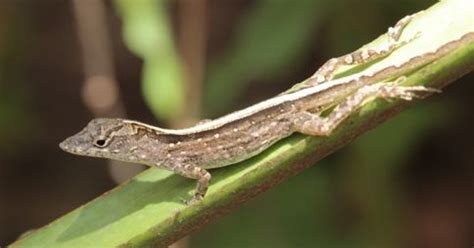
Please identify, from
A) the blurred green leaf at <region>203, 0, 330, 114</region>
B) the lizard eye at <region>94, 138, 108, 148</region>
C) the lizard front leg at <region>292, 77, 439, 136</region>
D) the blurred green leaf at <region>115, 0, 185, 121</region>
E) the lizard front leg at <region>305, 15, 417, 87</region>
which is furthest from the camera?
the blurred green leaf at <region>203, 0, 330, 114</region>

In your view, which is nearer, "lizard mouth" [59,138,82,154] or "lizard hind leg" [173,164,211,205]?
"lizard hind leg" [173,164,211,205]

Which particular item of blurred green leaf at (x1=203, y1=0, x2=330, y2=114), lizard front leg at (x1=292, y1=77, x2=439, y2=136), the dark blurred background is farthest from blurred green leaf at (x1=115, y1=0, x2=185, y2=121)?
lizard front leg at (x1=292, y1=77, x2=439, y2=136)

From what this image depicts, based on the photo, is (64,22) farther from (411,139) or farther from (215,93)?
(411,139)

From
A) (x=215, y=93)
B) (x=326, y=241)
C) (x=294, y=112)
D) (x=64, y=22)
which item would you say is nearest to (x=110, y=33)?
(x=64, y=22)

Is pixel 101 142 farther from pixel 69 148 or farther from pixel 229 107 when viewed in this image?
pixel 229 107

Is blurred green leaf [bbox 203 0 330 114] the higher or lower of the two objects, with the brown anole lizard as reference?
higher

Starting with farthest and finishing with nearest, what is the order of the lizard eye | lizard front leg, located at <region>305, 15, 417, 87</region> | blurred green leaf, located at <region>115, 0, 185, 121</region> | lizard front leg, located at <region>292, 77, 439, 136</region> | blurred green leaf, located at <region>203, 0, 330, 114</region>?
blurred green leaf, located at <region>203, 0, 330, 114</region>
blurred green leaf, located at <region>115, 0, 185, 121</region>
the lizard eye
lizard front leg, located at <region>305, 15, 417, 87</region>
lizard front leg, located at <region>292, 77, 439, 136</region>

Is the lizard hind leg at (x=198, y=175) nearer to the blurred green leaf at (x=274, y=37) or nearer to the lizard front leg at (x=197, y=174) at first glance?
the lizard front leg at (x=197, y=174)

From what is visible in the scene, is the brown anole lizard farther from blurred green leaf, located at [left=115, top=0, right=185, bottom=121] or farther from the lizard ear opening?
blurred green leaf, located at [left=115, top=0, right=185, bottom=121]
